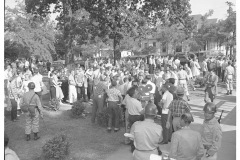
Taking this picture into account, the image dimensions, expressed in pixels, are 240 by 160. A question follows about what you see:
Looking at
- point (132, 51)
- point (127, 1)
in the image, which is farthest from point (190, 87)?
point (132, 51)

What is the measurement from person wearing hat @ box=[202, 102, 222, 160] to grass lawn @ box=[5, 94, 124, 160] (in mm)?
3211

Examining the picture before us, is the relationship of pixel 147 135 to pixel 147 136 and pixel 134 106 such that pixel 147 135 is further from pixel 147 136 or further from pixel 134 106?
pixel 134 106

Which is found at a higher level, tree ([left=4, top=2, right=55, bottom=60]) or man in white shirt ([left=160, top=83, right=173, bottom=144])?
tree ([left=4, top=2, right=55, bottom=60])

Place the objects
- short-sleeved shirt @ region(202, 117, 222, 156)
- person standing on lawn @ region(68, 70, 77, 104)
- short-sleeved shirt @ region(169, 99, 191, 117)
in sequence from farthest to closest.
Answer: person standing on lawn @ region(68, 70, 77, 104) → short-sleeved shirt @ region(169, 99, 191, 117) → short-sleeved shirt @ region(202, 117, 222, 156)

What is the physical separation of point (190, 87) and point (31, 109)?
12.0 metres

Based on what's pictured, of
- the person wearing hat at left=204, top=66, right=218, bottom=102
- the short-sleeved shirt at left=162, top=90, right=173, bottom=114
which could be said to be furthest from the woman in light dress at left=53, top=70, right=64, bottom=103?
the person wearing hat at left=204, top=66, right=218, bottom=102

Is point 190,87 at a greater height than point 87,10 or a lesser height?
lesser

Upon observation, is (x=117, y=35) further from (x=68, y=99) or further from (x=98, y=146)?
(x=98, y=146)

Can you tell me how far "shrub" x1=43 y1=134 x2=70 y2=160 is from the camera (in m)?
6.22

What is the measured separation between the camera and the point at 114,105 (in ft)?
27.3

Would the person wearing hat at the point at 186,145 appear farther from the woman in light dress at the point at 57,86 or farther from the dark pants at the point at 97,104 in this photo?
the woman in light dress at the point at 57,86

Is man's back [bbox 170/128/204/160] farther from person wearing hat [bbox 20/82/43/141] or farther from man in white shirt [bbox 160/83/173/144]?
person wearing hat [bbox 20/82/43/141]

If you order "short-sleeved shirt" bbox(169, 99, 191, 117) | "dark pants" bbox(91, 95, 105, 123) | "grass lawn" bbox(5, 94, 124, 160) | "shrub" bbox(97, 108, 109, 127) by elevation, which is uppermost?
"short-sleeved shirt" bbox(169, 99, 191, 117)
